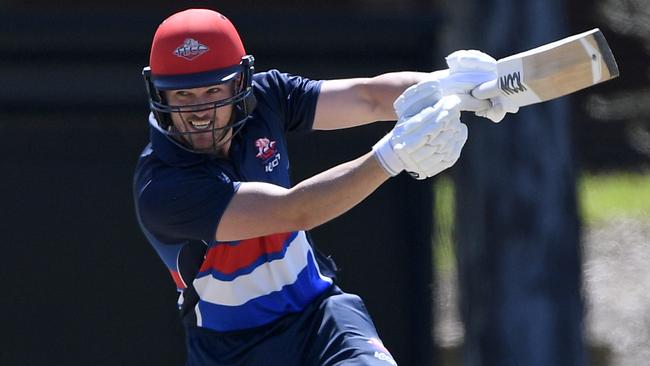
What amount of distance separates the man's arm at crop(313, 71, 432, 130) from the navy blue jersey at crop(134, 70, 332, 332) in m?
0.23

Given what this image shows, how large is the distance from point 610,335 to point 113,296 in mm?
2144

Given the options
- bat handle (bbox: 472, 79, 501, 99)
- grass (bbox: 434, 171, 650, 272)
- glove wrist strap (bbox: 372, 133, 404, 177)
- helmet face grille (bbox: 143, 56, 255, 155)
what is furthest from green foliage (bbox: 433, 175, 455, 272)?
glove wrist strap (bbox: 372, 133, 404, 177)

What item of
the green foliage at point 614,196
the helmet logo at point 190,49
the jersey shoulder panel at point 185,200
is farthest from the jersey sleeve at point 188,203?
the green foliage at point 614,196

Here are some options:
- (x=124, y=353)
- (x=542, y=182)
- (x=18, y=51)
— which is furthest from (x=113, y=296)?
(x=542, y=182)

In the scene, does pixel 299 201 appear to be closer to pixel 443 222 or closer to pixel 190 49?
pixel 190 49

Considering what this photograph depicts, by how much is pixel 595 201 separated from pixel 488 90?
9.74 feet

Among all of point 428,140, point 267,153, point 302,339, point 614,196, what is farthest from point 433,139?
point 614,196

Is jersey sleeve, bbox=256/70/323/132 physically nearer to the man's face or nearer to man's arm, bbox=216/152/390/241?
the man's face

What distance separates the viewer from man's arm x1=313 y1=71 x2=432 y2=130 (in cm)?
441

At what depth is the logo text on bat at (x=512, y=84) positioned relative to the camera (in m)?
3.86

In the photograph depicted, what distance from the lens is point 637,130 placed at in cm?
632

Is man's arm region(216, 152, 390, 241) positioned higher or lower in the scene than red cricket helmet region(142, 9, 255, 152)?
lower

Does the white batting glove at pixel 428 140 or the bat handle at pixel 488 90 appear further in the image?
the bat handle at pixel 488 90

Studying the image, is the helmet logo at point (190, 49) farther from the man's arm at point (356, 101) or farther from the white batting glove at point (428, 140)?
the white batting glove at point (428, 140)
